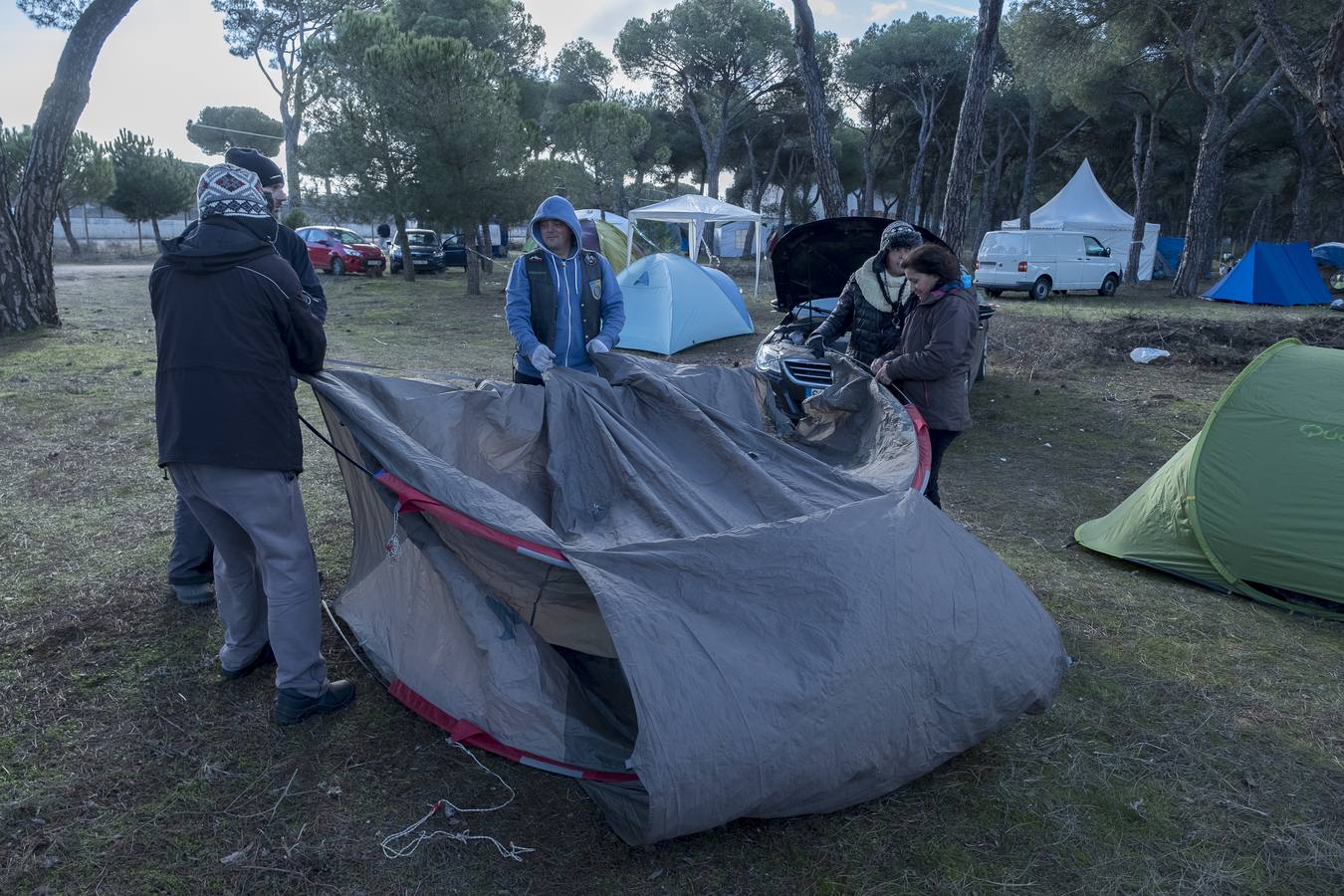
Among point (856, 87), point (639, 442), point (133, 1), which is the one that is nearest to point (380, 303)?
point (133, 1)

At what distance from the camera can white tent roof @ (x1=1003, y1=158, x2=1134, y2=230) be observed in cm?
2386

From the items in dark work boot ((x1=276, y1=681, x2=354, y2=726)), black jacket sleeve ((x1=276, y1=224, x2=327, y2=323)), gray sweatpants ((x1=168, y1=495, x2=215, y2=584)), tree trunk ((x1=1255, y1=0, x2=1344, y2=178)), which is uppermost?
tree trunk ((x1=1255, y1=0, x2=1344, y2=178))

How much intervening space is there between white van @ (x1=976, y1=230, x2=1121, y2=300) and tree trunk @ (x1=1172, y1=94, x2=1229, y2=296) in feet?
6.04

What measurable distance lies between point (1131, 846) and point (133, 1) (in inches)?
514

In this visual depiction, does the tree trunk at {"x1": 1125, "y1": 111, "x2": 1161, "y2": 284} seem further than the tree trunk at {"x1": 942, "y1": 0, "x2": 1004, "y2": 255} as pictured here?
Yes

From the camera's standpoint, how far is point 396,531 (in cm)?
285

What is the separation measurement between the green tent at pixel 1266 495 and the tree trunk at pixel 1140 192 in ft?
64.8

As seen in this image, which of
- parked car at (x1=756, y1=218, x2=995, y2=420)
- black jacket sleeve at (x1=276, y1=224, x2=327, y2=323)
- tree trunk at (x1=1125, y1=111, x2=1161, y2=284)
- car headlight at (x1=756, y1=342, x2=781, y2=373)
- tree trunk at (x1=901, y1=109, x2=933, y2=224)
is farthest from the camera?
tree trunk at (x1=901, y1=109, x2=933, y2=224)

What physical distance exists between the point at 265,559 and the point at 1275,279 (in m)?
20.5

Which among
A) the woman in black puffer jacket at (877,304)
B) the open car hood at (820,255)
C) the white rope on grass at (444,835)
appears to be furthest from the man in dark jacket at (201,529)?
the open car hood at (820,255)

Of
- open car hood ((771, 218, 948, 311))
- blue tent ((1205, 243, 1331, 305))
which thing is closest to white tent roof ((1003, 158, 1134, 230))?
blue tent ((1205, 243, 1331, 305))

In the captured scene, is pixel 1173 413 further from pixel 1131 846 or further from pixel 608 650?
pixel 608 650

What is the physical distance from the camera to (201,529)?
3.77 m

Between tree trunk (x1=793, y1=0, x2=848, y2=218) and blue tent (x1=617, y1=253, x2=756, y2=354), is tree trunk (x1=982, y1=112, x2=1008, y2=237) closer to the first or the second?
tree trunk (x1=793, y1=0, x2=848, y2=218)
